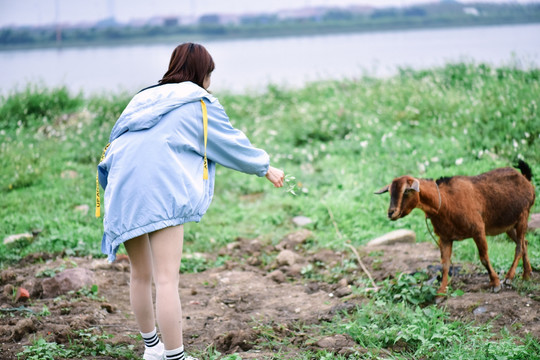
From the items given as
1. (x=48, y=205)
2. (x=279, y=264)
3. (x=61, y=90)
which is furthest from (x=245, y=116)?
(x=279, y=264)

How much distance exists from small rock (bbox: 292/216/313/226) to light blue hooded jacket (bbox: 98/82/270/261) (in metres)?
3.28

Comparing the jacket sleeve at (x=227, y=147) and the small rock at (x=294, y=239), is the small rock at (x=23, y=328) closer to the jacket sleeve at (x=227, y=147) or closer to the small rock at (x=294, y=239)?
the jacket sleeve at (x=227, y=147)

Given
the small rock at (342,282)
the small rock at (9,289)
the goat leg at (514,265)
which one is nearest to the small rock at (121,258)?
the small rock at (9,289)

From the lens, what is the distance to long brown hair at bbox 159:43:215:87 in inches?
134

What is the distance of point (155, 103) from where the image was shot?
325cm

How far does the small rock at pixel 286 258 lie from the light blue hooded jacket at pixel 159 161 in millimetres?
2365

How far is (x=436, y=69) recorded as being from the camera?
1212 cm

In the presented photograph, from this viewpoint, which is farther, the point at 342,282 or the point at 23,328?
the point at 342,282

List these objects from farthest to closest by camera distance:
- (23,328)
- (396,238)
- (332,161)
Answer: (332,161)
(396,238)
(23,328)

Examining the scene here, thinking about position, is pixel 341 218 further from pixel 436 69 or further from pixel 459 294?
pixel 436 69

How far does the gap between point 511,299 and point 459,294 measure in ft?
1.18

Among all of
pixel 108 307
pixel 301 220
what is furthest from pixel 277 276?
pixel 108 307

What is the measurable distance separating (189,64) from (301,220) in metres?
3.55

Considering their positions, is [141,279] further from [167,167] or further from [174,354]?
[167,167]
